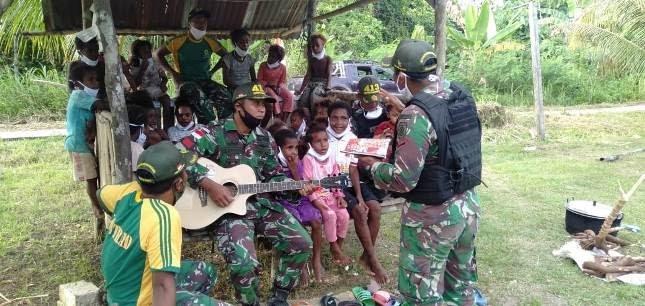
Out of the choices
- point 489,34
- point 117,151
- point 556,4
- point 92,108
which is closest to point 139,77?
point 92,108

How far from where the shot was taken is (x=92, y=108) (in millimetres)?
4797

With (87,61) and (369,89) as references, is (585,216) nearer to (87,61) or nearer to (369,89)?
(369,89)

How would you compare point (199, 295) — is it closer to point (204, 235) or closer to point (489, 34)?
point (204, 235)

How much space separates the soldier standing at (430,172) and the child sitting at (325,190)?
113 centimetres

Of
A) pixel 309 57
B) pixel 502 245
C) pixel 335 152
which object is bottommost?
pixel 502 245

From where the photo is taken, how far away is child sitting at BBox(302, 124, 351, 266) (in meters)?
4.42

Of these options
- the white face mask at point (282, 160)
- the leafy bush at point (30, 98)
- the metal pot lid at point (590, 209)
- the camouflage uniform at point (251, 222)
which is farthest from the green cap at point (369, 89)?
the leafy bush at point (30, 98)

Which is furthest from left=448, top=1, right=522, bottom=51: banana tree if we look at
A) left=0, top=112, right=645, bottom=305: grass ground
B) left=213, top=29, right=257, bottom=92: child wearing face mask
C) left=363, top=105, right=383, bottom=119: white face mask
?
left=363, top=105, right=383, bottom=119: white face mask

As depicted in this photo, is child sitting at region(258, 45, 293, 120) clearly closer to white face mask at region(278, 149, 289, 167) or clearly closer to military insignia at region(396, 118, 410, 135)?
white face mask at region(278, 149, 289, 167)

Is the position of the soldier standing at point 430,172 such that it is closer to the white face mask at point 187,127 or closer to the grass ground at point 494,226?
the grass ground at point 494,226

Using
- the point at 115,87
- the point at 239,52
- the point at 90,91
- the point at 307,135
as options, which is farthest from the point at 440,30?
the point at 90,91

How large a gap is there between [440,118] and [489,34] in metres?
15.7

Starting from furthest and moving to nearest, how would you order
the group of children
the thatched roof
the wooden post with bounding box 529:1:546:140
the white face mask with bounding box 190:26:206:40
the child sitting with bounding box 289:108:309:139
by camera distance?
the wooden post with bounding box 529:1:546:140 → the thatched roof → the white face mask with bounding box 190:26:206:40 → the child sitting with bounding box 289:108:309:139 → the group of children

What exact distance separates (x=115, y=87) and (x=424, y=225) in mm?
2261
